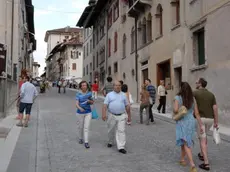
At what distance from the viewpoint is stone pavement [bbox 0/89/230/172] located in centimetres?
675

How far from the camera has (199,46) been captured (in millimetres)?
16156

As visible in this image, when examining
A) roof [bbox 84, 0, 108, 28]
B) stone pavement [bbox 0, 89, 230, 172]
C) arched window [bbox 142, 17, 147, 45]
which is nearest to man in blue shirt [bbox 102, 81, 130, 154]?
stone pavement [bbox 0, 89, 230, 172]

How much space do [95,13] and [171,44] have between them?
25.7 meters

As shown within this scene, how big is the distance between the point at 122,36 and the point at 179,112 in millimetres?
24897

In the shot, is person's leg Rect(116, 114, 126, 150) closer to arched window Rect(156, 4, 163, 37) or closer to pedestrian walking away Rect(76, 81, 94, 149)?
pedestrian walking away Rect(76, 81, 94, 149)

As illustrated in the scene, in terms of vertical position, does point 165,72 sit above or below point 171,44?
below

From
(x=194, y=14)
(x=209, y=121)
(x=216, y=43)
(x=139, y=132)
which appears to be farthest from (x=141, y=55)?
(x=209, y=121)

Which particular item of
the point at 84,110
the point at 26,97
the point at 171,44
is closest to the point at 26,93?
the point at 26,97

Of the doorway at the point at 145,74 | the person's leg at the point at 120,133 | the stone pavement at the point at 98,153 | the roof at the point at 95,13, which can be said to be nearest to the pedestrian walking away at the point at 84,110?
the stone pavement at the point at 98,153

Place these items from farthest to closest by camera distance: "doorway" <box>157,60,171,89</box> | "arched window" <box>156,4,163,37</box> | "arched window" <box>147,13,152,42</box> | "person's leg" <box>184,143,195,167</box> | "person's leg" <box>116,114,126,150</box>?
"arched window" <box>147,13,152,42</box> < "arched window" <box>156,4,163,37</box> < "doorway" <box>157,60,171,89</box> < "person's leg" <box>116,114,126,150</box> < "person's leg" <box>184,143,195,167</box>

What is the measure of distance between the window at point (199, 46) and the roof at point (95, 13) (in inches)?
905

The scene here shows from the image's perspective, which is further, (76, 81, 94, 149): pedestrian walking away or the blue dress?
(76, 81, 94, 149): pedestrian walking away

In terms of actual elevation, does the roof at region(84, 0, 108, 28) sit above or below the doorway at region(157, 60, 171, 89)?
above

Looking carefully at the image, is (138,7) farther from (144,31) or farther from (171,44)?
(171,44)
